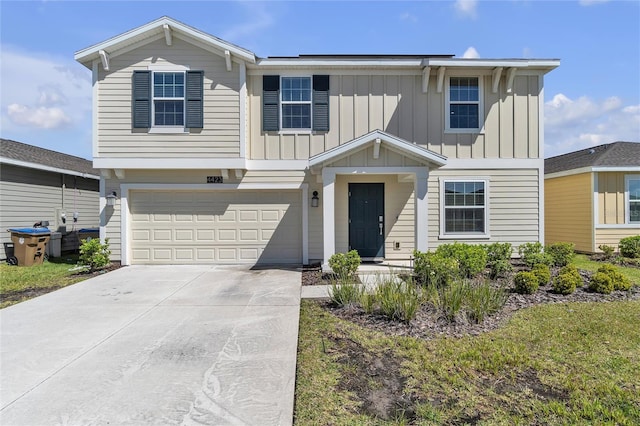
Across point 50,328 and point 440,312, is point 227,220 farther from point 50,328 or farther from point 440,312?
point 440,312

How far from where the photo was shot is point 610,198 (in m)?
11.8

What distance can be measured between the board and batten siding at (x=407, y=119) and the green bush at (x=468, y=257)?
3.31 meters

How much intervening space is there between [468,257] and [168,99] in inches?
333

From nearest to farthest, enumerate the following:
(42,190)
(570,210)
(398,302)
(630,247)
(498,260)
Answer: (398,302) → (498,260) → (630,247) → (42,190) → (570,210)

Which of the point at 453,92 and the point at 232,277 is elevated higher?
the point at 453,92

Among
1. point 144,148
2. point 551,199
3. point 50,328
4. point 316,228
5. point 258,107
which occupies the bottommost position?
point 50,328

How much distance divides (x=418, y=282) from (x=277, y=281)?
9.74ft

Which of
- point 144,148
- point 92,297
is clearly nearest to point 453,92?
point 144,148

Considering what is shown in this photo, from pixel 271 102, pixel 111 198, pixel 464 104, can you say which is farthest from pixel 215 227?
pixel 464 104

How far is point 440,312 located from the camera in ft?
16.2

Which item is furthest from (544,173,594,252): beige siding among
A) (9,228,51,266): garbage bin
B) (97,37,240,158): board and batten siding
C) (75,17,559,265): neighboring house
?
(9,228,51,266): garbage bin

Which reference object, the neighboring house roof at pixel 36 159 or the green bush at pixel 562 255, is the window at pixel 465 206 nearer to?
the green bush at pixel 562 255

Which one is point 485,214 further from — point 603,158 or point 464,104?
point 603,158

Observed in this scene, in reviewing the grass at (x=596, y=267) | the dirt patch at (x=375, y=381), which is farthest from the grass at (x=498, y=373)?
the grass at (x=596, y=267)
